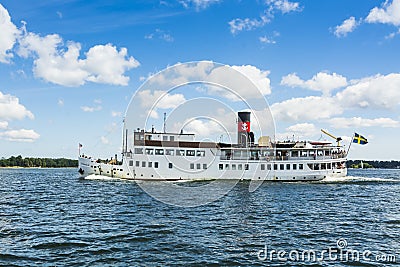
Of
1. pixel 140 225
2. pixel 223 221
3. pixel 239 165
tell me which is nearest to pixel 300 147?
pixel 239 165

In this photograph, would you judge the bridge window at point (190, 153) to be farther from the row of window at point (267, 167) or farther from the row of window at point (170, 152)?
the row of window at point (267, 167)

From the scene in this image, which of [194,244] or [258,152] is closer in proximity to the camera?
[194,244]

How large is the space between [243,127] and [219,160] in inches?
387

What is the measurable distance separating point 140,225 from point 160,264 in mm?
8242

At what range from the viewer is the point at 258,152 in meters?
63.1

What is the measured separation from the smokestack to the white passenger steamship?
259cm

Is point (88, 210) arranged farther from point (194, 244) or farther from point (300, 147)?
point (300, 147)

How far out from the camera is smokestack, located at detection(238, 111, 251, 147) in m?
67.2

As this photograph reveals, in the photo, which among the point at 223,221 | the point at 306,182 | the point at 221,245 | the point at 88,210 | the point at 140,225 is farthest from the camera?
the point at 306,182

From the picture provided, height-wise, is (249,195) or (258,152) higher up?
(258,152)

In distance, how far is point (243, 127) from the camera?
6794cm

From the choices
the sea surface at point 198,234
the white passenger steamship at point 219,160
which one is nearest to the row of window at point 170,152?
the white passenger steamship at point 219,160

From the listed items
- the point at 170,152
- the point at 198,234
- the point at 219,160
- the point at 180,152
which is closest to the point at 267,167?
the point at 219,160

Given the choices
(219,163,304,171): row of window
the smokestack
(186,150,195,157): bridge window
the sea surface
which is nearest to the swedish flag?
(219,163,304,171): row of window
